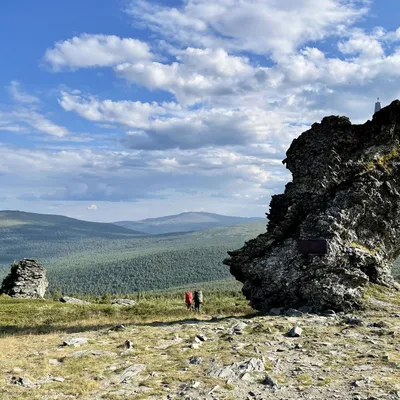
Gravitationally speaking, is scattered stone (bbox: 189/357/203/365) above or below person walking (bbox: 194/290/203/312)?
above

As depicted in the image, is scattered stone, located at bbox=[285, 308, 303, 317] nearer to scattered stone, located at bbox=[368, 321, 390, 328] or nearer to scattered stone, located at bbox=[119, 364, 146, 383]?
scattered stone, located at bbox=[368, 321, 390, 328]

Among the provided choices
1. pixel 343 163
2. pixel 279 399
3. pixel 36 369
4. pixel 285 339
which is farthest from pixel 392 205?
pixel 36 369

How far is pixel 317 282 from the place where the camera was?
2531cm

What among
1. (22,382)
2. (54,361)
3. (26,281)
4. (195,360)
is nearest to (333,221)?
(195,360)

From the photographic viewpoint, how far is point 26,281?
64.7 meters

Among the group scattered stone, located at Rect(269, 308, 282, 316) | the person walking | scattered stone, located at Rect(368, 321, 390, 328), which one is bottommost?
the person walking

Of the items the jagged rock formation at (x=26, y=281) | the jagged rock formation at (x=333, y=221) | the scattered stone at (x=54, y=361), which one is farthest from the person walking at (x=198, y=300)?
the jagged rock formation at (x=26, y=281)

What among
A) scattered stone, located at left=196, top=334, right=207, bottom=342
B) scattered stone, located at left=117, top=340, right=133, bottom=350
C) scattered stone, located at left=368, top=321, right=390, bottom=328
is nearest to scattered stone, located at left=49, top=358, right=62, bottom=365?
scattered stone, located at left=117, top=340, right=133, bottom=350

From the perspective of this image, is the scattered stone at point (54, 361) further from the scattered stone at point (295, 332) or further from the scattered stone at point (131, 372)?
the scattered stone at point (295, 332)

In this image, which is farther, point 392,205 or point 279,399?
point 392,205

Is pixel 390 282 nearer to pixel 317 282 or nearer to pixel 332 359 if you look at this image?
pixel 317 282

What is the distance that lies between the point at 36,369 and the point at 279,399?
9.69 m

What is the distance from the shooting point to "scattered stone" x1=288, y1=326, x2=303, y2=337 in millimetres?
18812

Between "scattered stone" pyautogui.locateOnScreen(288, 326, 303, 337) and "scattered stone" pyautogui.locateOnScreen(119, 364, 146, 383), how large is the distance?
25.2ft
